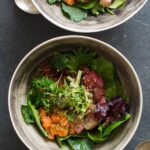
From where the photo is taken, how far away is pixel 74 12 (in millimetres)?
1354

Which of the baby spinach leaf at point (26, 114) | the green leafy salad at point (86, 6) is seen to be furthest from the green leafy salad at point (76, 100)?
the green leafy salad at point (86, 6)

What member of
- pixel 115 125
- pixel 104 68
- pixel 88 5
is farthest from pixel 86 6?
pixel 115 125

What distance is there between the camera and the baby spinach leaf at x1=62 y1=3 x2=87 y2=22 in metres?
1.34

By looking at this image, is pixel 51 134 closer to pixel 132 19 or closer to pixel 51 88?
pixel 51 88

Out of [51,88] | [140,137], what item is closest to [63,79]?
[51,88]

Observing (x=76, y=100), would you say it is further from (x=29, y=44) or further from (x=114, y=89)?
(x=29, y=44)

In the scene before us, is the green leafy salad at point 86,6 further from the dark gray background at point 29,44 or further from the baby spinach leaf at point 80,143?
the baby spinach leaf at point 80,143

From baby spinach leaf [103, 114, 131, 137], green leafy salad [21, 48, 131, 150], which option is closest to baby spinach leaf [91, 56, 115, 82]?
green leafy salad [21, 48, 131, 150]

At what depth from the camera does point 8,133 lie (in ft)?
4.72

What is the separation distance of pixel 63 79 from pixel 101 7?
22 centimetres

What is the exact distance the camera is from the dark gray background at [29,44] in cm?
143

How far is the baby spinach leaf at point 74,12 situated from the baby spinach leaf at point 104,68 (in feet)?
0.40

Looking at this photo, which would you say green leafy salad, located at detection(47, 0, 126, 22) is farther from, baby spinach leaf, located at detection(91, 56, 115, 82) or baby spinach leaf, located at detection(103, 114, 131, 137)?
baby spinach leaf, located at detection(103, 114, 131, 137)

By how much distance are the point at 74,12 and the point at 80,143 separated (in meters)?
0.35
